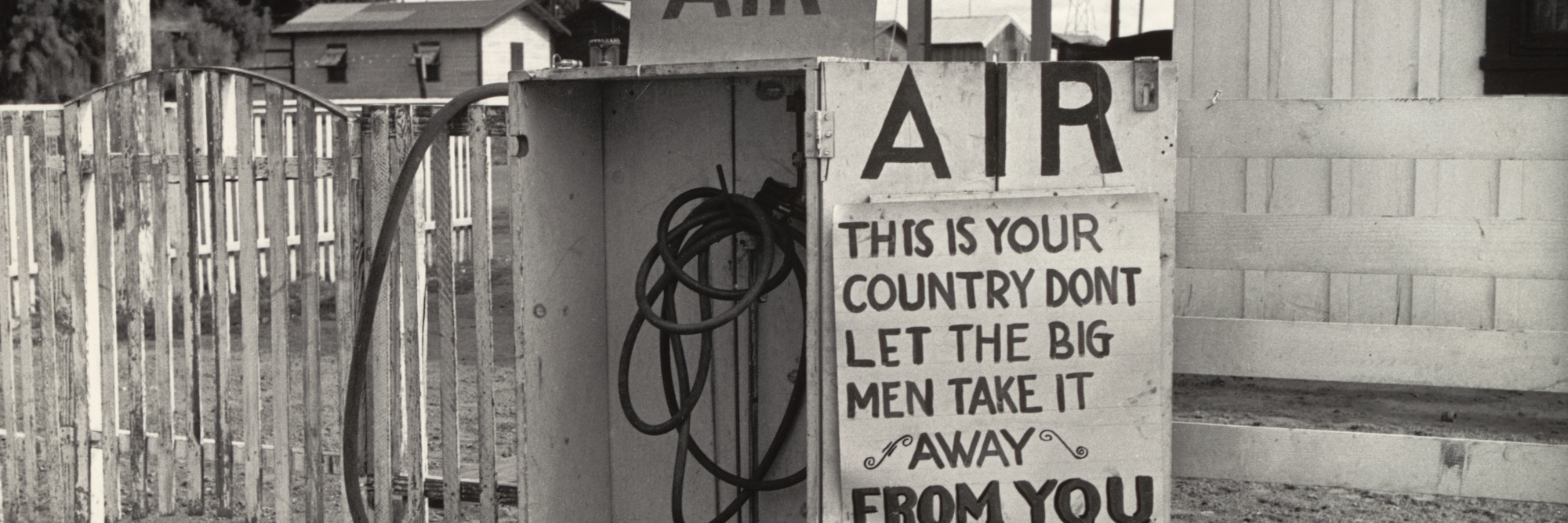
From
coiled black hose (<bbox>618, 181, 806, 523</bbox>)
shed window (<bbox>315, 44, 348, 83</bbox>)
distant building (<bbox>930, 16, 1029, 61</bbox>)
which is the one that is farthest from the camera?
shed window (<bbox>315, 44, 348, 83</bbox>)

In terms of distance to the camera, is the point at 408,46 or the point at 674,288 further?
the point at 408,46

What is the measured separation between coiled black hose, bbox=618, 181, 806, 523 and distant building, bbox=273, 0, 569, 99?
37.7m

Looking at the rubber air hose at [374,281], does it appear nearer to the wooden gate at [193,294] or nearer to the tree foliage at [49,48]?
the wooden gate at [193,294]

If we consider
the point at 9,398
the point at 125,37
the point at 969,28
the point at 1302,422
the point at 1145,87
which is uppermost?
the point at 969,28

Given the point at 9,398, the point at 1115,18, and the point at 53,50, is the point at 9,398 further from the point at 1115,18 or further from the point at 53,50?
the point at 53,50

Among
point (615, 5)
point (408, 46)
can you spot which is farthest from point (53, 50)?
point (615, 5)

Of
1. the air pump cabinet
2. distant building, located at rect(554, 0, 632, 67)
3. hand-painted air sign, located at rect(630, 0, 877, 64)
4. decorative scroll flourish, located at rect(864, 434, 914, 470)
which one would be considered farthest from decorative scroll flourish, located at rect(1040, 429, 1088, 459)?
distant building, located at rect(554, 0, 632, 67)

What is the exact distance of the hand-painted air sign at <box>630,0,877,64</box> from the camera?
3.41 meters

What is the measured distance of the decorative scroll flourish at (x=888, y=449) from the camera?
334cm

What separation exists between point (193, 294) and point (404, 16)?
38.9 m

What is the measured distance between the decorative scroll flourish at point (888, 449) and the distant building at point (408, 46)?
38276 mm

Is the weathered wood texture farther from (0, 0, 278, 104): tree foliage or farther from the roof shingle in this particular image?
the roof shingle

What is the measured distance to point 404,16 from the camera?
4244cm

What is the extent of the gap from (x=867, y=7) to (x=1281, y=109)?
1.17 m
